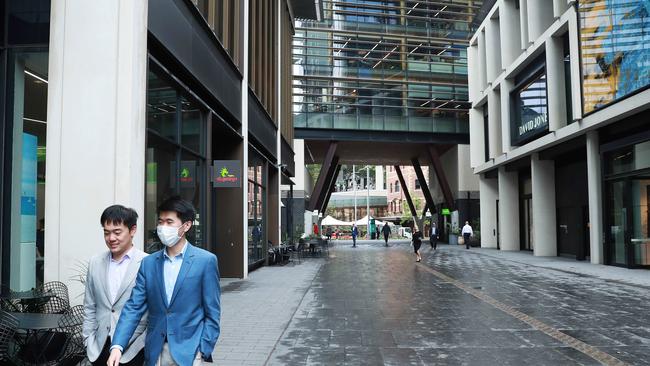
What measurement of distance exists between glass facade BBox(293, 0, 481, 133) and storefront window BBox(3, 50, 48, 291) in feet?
103

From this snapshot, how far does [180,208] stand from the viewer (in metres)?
3.22

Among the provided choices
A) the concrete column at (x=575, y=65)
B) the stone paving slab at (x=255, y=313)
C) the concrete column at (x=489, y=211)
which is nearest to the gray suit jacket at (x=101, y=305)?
the stone paving slab at (x=255, y=313)

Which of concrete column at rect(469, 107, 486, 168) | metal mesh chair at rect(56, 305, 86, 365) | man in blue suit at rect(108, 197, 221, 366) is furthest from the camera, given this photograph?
concrete column at rect(469, 107, 486, 168)

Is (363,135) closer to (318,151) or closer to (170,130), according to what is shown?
(318,151)

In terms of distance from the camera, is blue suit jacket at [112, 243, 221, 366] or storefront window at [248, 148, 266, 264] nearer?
blue suit jacket at [112, 243, 221, 366]

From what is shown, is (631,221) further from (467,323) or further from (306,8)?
(306,8)

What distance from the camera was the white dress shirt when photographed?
11.2 feet

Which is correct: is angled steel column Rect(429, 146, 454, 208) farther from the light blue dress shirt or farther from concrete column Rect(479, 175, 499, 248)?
the light blue dress shirt

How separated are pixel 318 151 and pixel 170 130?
37746 mm

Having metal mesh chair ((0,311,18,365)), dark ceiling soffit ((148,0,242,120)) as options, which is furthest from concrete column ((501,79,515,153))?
metal mesh chair ((0,311,18,365))

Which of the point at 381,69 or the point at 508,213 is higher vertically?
the point at 381,69

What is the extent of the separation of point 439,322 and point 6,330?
6.18m

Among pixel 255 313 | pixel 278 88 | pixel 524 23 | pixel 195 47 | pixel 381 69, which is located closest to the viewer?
pixel 255 313

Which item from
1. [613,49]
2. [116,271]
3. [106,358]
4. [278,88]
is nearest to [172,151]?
[116,271]
